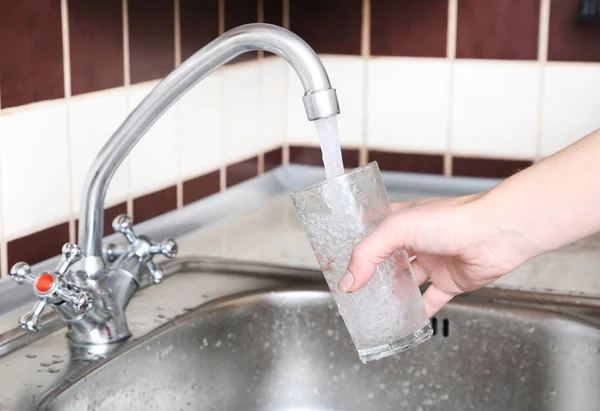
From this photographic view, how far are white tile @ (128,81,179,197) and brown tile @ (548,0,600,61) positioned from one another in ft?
2.00

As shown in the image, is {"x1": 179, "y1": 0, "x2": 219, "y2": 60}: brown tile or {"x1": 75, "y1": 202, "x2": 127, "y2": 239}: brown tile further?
{"x1": 179, "y1": 0, "x2": 219, "y2": 60}: brown tile

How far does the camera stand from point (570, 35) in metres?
1.54

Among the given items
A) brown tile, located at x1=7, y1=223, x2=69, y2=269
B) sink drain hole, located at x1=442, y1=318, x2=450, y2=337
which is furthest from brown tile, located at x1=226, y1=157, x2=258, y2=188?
sink drain hole, located at x1=442, y1=318, x2=450, y2=337

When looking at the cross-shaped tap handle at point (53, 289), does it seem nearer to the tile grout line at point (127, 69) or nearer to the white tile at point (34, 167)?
the white tile at point (34, 167)

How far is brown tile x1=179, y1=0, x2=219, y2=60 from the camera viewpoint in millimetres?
1395

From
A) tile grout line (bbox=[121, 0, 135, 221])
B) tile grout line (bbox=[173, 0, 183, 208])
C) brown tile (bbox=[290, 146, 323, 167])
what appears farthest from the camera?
brown tile (bbox=[290, 146, 323, 167])

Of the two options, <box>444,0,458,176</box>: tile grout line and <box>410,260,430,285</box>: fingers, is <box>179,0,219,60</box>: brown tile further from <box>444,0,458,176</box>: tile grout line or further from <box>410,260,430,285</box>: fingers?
<box>410,260,430,285</box>: fingers

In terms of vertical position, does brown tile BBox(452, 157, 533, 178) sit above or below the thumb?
below

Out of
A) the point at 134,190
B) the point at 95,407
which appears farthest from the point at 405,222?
the point at 134,190

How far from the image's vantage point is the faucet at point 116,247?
86 centimetres

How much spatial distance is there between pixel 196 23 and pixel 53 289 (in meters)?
0.62

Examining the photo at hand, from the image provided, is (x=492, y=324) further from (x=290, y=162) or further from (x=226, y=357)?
(x=290, y=162)

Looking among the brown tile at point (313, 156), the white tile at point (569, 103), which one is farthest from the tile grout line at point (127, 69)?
the white tile at point (569, 103)

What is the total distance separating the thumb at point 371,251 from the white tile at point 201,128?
2.19ft
